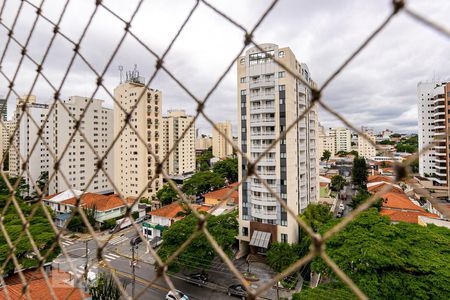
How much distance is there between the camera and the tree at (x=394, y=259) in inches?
125

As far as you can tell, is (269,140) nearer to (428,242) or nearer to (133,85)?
(428,242)

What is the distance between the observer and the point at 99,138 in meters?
12.7

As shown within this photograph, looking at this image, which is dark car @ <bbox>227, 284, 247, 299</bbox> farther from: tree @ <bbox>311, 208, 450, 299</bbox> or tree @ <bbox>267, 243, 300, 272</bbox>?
tree @ <bbox>311, 208, 450, 299</bbox>

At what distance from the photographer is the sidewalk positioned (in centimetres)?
681

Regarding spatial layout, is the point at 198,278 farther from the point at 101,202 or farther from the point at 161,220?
the point at 101,202

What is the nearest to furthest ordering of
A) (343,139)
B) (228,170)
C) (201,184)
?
(201,184)
(228,170)
(343,139)

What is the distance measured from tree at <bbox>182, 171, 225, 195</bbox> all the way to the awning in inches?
216

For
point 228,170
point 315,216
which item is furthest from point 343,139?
point 315,216

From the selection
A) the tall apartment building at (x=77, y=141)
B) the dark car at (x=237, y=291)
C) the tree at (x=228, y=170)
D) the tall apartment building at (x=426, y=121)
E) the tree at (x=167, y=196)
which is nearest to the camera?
Answer: the dark car at (x=237, y=291)

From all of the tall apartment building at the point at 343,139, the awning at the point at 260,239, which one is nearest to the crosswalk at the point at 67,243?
the awning at the point at 260,239

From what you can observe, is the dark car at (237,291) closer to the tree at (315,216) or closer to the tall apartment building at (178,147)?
the tree at (315,216)

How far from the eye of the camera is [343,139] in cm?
3000

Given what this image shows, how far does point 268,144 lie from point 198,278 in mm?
3478

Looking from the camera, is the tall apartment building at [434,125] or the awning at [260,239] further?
the tall apartment building at [434,125]
